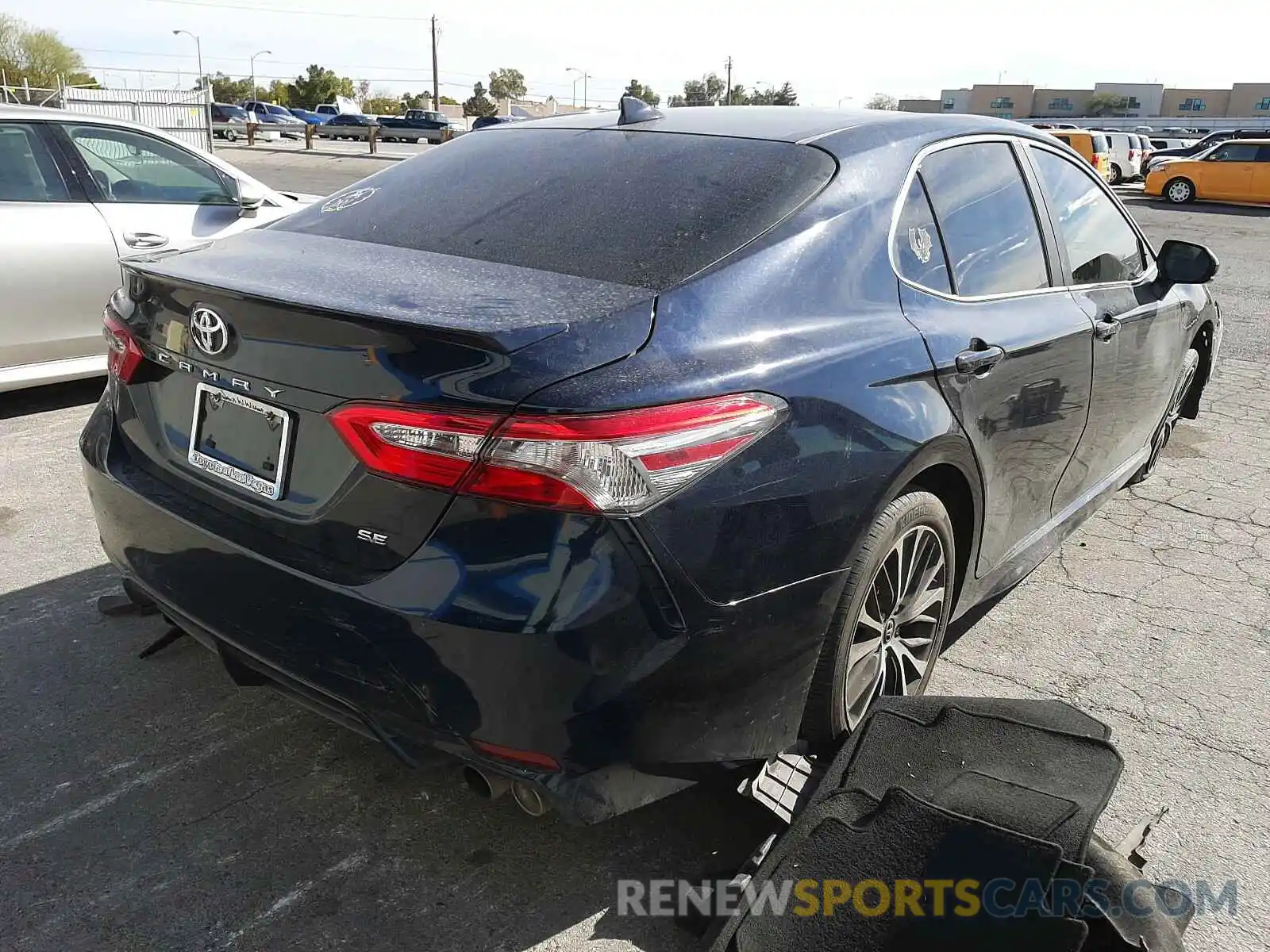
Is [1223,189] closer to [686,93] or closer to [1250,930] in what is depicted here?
[1250,930]

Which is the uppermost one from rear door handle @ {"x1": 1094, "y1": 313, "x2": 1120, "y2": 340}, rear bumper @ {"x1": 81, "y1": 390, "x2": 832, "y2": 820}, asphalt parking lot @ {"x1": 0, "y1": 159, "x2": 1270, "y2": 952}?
rear door handle @ {"x1": 1094, "y1": 313, "x2": 1120, "y2": 340}

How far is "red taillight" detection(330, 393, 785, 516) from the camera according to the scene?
1.92 meters

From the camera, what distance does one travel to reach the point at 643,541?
6.38 ft

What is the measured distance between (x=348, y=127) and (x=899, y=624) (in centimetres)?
5919

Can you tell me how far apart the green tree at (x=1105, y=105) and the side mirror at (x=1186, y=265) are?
107359 millimetres

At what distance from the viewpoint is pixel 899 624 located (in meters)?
2.80

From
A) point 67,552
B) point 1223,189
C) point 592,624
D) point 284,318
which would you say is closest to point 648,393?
point 592,624

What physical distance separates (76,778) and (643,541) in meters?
1.77

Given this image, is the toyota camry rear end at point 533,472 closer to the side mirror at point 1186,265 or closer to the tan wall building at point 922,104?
the side mirror at point 1186,265

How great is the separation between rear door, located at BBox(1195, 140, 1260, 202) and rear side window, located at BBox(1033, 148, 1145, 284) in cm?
2492

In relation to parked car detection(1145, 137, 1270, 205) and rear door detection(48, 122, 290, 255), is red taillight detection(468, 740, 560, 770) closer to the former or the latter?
rear door detection(48, 122, 290, 255)

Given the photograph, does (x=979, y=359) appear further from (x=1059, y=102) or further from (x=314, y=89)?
(x=1059, y=102)

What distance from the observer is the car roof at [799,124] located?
9.50ft

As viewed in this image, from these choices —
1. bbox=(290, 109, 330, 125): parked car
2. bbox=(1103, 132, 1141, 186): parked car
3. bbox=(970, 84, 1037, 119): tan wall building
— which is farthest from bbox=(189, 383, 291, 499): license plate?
bbox=(970, 84, 1037, 119): tan wall building
